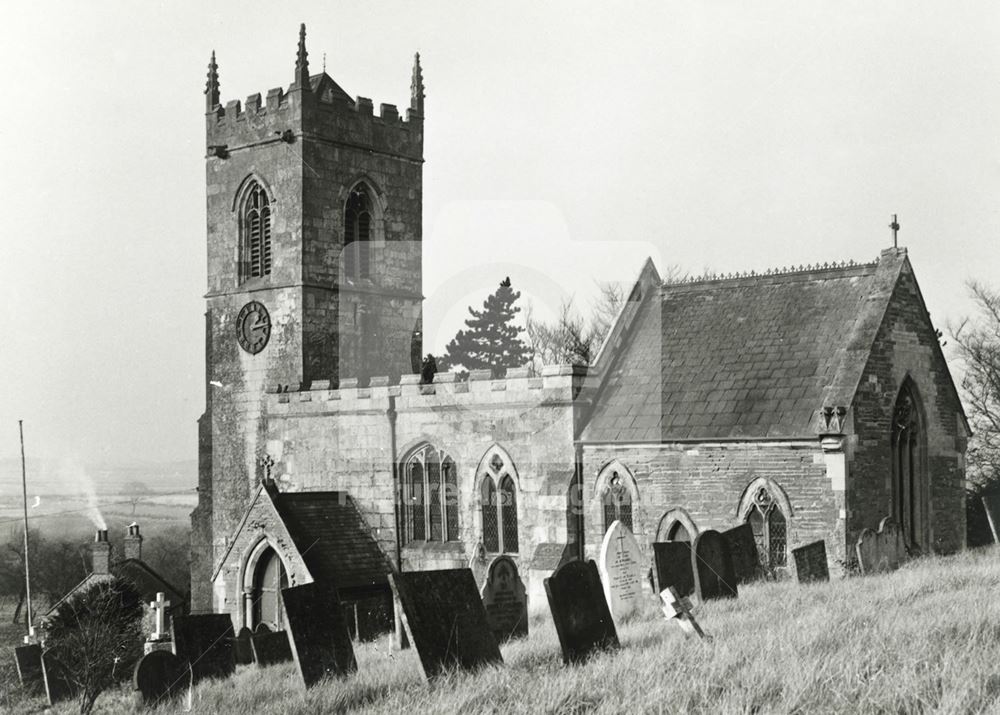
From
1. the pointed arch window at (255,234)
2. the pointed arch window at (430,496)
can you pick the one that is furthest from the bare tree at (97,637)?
the pointed arch window at (255,234)

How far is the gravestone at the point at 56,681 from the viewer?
71.8 ft

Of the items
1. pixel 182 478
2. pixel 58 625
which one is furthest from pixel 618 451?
pixel 182 478

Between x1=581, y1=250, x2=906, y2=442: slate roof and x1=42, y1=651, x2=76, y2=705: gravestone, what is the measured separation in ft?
37.2

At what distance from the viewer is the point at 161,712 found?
42.7 feet

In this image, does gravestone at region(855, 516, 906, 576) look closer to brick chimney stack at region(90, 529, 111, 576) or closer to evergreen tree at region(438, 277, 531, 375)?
brick chimney stack at region(90, 529, 111, 576)

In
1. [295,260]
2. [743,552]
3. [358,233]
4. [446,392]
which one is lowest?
[743,552]

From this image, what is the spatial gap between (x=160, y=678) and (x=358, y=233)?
20.5m

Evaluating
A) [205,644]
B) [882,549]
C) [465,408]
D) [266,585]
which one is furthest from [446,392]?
[205,644]

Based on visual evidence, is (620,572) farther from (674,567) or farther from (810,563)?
(810,563)

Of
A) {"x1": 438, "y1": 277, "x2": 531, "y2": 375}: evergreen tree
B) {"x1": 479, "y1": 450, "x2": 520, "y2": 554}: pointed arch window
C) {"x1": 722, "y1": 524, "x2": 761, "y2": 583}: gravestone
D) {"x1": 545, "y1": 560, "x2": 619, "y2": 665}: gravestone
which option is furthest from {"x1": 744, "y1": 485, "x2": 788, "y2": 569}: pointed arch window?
{"x1": 438, "y1": 277, "x2": 531, "y2": 375}: evergreen tree

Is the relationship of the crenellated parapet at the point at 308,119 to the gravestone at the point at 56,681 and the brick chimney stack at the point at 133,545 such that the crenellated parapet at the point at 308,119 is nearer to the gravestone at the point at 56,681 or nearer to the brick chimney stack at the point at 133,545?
the brick chimney stack at the point at 133,545

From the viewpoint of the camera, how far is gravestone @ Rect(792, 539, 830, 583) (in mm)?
19078

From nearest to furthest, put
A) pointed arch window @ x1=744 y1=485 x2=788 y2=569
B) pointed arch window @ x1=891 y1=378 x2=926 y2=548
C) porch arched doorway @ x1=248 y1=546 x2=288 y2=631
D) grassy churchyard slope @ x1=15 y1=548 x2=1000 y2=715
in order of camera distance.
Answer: grassy churchyard slope @ x1=15 y1=548 x2=1000 y2=715
pointed arch window @ x1=744 y1=485 x2=788 y2=569
pointed arch window @ x1=891 y1=378 x2=926 y2=548
porch arched doorway @ x1=248 y1=546 x2=288 y2=631

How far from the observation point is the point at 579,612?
12.8 m
